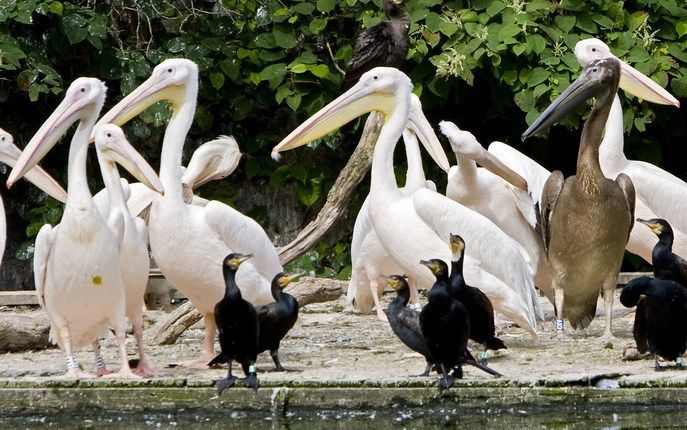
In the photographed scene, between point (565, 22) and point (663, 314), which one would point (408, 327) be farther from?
point (565, 22)

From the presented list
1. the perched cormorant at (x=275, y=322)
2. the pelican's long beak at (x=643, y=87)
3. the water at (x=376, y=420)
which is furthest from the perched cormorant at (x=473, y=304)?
the pelican's long beak at (x=643, y=87)

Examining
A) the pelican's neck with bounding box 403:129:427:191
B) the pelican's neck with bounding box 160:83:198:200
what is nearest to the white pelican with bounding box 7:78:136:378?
the pelican's neck with bounding box 160:83:198:200

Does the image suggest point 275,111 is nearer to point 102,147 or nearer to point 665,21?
point 665,21

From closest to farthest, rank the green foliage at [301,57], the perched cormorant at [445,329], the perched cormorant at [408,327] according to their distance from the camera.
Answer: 1. the perched cormorant at [445,329]
2. the perched cormorant at [408,327]
3. the green foliage at [301,57]

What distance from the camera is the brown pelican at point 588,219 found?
24.1 feet

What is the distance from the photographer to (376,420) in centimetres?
525

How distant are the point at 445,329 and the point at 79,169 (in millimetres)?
1858

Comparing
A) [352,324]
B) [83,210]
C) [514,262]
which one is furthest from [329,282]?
[83,210]

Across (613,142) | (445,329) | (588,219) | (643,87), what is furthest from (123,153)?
(643,87)

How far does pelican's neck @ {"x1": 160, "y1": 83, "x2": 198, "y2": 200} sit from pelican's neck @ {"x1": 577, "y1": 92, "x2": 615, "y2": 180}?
7.05 feet

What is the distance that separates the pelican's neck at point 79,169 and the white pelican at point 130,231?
0.26 m

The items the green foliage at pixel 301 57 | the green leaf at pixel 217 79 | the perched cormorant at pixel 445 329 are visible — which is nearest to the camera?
the perched cormorant at pixel 445 329

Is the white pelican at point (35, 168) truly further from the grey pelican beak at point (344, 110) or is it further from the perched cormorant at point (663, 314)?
the perched cormorant at point (663, 314)

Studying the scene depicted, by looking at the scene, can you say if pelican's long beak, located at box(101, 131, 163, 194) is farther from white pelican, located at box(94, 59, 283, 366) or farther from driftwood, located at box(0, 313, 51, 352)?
driftwood, located at box(0, 313, 51, 352)
